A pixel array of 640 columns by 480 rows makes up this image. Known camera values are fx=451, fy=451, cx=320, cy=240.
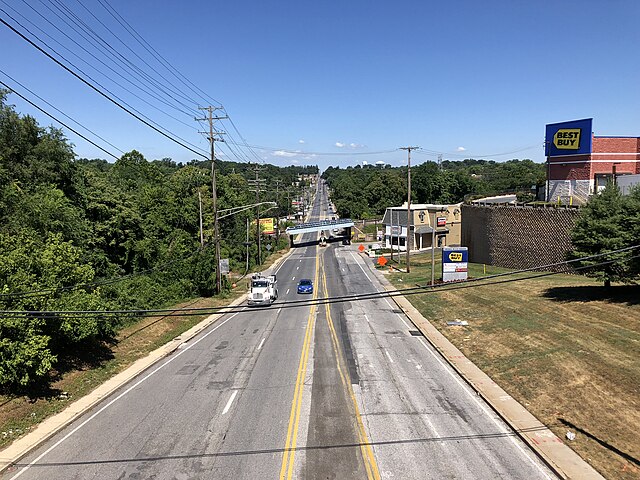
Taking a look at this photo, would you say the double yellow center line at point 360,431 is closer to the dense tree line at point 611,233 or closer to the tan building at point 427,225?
the dense tree line at point 611,233

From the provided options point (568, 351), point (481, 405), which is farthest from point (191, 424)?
point (568, 351)

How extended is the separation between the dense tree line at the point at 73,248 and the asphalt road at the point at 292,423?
13.4ft

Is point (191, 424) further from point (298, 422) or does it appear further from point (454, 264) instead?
point (454, 264)

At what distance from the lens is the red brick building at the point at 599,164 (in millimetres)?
50562

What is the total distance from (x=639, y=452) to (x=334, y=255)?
71098 mm

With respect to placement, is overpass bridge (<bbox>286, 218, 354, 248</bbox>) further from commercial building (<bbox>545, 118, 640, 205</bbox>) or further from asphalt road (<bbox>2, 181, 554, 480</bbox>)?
asphalt road (<bbox>2, 181, 554, 480</bbox>)

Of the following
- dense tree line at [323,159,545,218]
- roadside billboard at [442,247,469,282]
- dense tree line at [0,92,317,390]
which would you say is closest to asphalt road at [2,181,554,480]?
dense tree line at [0,92,317,390]

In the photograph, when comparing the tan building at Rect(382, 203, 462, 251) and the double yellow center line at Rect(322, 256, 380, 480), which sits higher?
the tan building at Rect(382, 203, 462, 251)

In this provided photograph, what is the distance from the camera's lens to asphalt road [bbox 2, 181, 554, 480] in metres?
12.9

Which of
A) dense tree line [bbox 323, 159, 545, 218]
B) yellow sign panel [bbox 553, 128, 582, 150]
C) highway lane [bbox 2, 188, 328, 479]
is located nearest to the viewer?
highway lane [bbox 2, 188, 328, 479]

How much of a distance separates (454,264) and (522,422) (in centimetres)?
2859

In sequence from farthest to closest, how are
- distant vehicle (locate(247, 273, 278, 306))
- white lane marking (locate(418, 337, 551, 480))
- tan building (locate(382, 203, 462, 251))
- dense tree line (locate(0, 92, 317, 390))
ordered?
tan building (locate(382, 203, 462, 251))
distant vehicle (locate(247, 273, 278, 306))
dense tree line (locate(0, 92, 317, 390))
white lane marking (locate(418, 337, 551, 480))

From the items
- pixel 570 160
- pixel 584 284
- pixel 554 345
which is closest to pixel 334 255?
pixel 570 160

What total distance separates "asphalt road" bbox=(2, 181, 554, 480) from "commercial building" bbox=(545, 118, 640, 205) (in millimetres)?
37039
